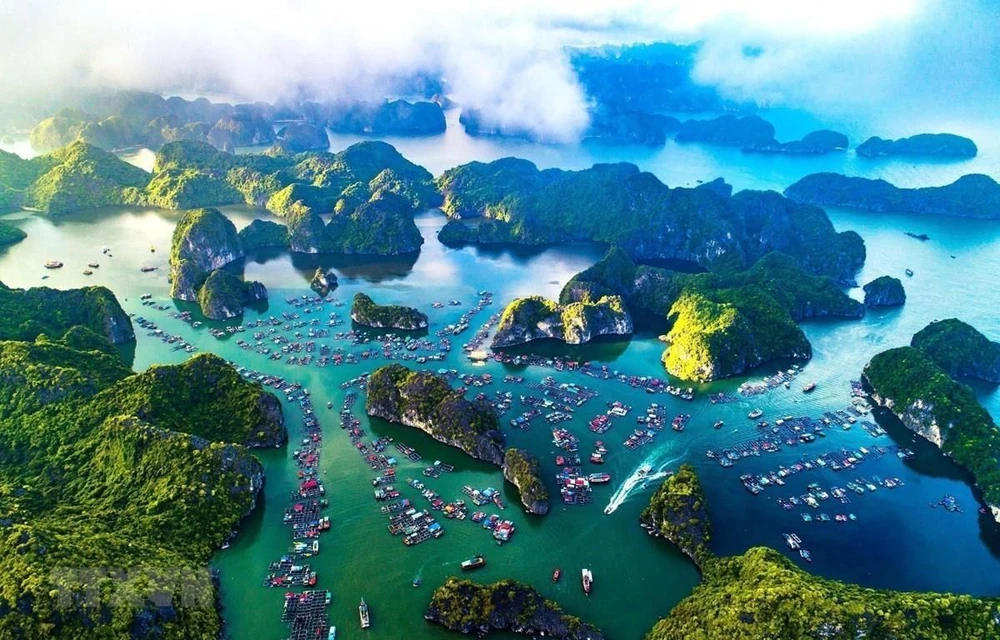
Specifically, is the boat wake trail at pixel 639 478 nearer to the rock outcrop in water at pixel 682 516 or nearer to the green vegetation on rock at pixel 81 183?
the rock outcrop in water at pixel 682 516

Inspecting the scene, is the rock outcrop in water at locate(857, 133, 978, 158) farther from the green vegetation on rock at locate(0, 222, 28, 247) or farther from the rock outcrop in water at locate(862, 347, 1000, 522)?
the green vegetation on rock at locate(0, 222, 28, 247)

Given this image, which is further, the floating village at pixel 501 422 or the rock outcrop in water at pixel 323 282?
the rock outcrop in water at pixel 323 282

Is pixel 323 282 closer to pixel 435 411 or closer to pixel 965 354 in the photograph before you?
pixel 435 411

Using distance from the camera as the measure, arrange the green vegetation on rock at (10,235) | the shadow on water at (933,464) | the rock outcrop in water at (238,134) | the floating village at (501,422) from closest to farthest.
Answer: the floating village at (501,422)
the shadow on water at (933,464)
the green vegetation on rock at (10,235)
the rock outcrop in water at (238,134)

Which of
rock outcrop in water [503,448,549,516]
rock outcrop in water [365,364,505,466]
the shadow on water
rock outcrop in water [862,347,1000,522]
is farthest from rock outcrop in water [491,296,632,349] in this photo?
the shadow on water

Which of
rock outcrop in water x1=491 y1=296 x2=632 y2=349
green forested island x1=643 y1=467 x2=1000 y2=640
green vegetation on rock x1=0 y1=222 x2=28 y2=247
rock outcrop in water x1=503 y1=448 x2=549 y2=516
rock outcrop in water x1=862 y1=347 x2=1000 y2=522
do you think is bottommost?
green vegetation on rock x1=0 y1=222 x2=28 y2=247

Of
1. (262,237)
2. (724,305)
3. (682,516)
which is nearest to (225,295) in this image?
(262,237)

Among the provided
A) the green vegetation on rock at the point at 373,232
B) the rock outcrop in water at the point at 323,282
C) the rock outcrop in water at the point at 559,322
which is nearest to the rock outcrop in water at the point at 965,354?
the rock outcrop in water at the point at 559,322
